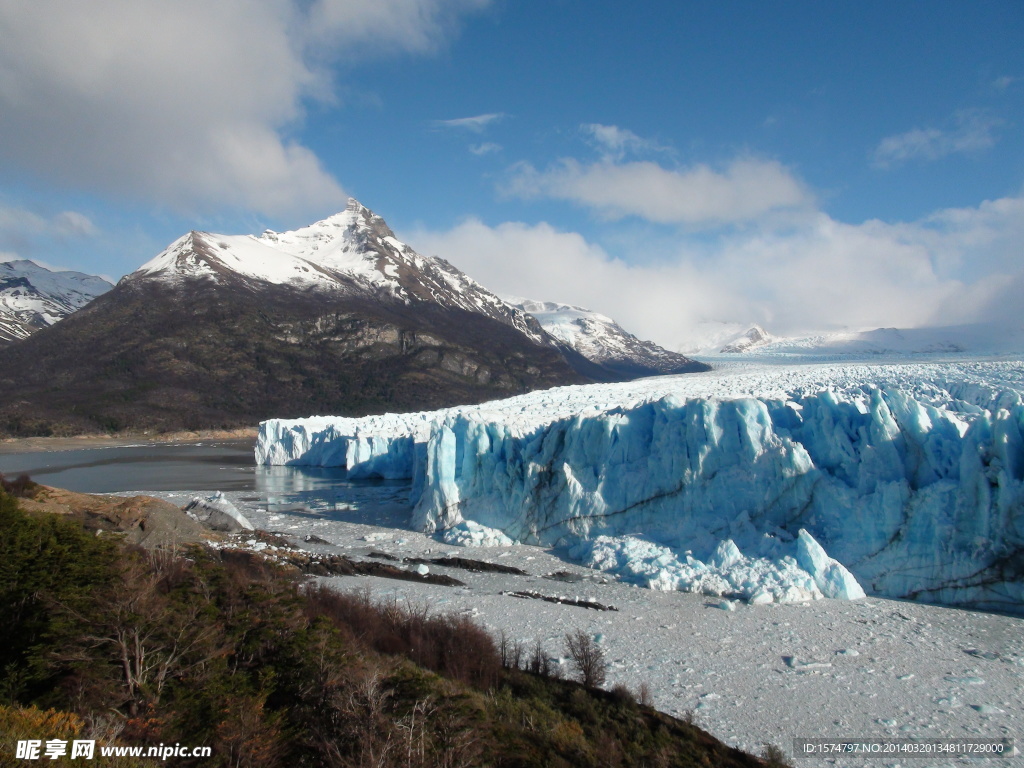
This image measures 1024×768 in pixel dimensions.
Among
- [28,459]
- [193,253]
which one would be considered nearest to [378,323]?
[193,253]

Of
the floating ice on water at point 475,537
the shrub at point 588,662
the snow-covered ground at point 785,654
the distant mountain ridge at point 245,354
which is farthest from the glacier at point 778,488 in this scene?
the distant mountain ridge at point 245,354

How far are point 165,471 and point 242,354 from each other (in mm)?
53043

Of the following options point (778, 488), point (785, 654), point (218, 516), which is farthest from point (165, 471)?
point (785, 654)

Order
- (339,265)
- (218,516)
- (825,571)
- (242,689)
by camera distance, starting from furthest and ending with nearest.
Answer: (339,265)
(218,516)
(825,571)
(242,689)

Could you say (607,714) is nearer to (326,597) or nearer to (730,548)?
(326,597)

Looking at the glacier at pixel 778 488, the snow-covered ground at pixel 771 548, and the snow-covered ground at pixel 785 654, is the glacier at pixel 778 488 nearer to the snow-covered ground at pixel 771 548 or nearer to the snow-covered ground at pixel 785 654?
the snow-covered ground at pixel 771 548

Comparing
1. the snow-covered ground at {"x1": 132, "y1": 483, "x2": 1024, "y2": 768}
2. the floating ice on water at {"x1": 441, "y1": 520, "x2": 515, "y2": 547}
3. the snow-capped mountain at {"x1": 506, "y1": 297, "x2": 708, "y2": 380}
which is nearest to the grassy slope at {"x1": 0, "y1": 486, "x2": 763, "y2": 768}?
the snow-covered ground at {"x1": 132, "y1": 483, "x2": 1024, "y2": 768}

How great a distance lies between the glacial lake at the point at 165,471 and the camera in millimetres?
33438

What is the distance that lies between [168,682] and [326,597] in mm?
5384

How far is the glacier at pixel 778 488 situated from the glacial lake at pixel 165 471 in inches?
590

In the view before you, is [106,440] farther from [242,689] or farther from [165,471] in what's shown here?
[242,689]

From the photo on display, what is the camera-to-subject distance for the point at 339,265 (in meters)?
156

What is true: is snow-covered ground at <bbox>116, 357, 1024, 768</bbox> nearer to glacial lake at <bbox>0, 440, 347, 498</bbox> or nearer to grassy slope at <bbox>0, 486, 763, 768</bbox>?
grassy slope at <bbox>0, 486, 763, 768</bbox>

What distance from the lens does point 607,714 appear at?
7.90 meters
